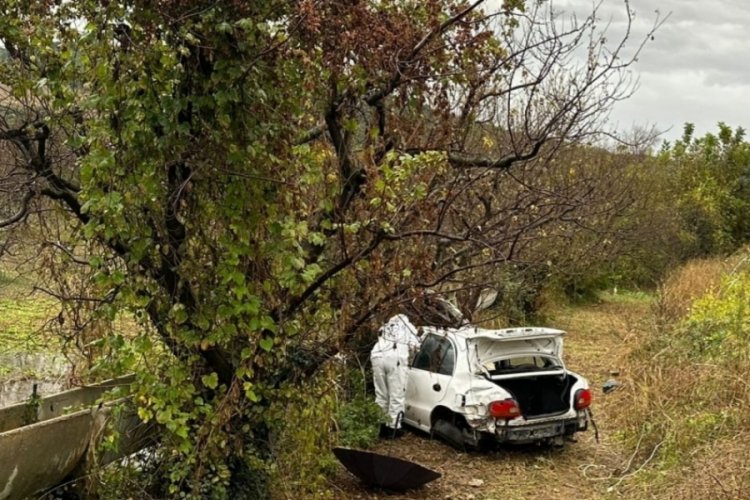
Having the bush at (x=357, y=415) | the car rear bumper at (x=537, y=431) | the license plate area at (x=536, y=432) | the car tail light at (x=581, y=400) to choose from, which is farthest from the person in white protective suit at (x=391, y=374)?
the car tail light at (x=581, y=400)

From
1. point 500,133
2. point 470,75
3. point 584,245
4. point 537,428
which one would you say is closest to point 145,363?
point 470,75

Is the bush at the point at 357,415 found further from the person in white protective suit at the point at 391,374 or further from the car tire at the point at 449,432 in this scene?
the car tire at the point at 449,432

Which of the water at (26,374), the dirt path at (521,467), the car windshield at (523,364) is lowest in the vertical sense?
the dirt path at (521,467)

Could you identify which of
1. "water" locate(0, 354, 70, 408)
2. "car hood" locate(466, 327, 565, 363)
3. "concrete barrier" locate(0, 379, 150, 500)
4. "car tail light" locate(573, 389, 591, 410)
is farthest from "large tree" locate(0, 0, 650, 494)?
"water" locate(0, 354, 70, 408)

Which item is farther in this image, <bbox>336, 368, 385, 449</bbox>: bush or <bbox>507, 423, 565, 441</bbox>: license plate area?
<bbox>336, 368, 385, 449</bbox>: bush

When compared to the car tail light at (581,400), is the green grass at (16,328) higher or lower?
higher

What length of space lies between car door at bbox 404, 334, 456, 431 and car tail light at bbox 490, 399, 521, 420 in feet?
2.81

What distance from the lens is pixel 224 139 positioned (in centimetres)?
575

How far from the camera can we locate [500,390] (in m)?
9.26

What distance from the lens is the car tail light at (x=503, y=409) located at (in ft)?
30.0

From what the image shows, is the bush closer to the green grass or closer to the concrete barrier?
the concrete barrier

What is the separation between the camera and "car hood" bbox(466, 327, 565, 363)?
9.55 metres

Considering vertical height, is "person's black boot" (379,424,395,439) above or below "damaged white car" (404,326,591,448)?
below

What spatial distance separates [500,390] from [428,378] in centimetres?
137
